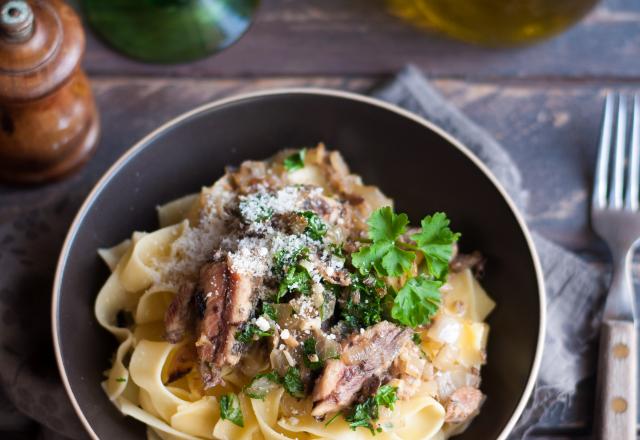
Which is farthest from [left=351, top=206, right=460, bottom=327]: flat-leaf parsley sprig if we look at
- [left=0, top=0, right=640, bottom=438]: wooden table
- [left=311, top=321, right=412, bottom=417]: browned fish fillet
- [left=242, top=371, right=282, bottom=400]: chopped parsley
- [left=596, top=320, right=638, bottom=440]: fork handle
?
[left=0, top=0, right=640, bottom=438]: wooden table

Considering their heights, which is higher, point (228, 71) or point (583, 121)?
point (583, 121)

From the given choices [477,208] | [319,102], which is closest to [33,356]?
[319,102]

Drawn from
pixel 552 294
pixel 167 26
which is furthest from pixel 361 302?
pixel 167 26

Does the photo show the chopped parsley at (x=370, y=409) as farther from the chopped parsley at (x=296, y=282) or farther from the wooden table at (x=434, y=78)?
the wooden table at (x=434, y=78)

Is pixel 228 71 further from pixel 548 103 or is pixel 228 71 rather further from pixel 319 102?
pixel 548 103

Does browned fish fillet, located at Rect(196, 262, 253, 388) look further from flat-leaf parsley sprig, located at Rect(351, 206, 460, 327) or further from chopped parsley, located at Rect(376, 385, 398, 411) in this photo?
chopped parsley, located at Rect(376, 385, 398, 411)

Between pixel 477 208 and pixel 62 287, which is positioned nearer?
pixel 62 287
